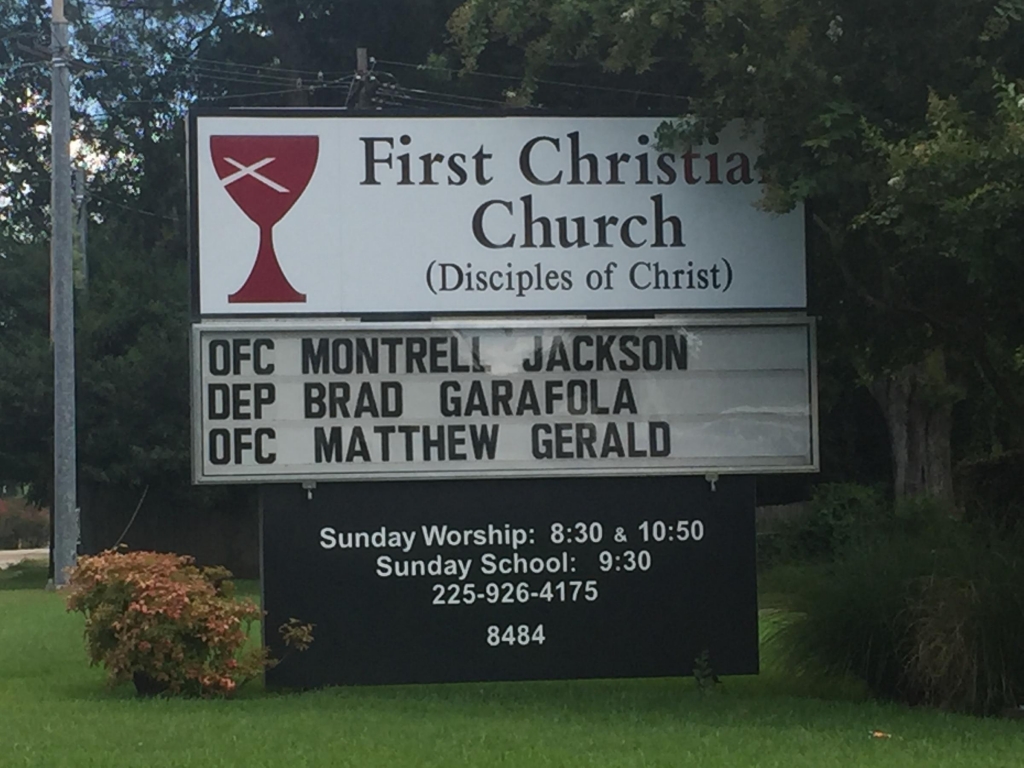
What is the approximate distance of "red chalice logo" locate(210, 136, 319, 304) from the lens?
1101 cm

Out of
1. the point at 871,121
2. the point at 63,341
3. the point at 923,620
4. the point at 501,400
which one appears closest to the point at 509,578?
the point at 501,400

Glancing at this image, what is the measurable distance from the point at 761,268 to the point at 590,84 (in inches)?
345

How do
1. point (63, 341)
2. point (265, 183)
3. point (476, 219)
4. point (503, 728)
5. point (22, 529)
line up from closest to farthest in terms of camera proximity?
point (503, 728) < point (265, 183) < point (476, 219) < point (63, 341) < point (22, 529)

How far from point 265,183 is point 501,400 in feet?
7.23

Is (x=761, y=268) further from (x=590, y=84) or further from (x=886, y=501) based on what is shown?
(x=886, y=501)

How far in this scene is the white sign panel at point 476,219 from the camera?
1103 cm

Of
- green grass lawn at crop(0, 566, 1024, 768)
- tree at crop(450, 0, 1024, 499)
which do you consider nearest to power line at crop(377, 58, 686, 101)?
tree at crop(450, 0, 1024, 499)

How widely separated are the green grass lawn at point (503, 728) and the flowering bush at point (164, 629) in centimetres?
24

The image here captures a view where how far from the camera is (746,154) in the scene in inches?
450

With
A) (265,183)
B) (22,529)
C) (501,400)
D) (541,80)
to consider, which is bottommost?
(22,529)

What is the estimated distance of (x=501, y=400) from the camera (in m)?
11.2

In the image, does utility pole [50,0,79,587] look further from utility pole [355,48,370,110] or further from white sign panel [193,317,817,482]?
white sign panel [193,317,817,482]

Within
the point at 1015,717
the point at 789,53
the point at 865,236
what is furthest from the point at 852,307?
the point at 1015,717

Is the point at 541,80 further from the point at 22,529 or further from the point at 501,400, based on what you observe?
the point at 22,529
